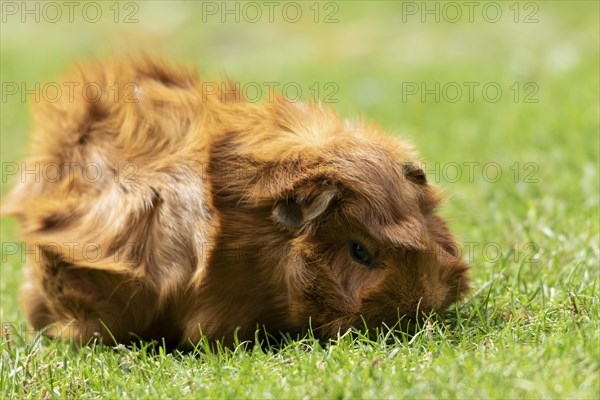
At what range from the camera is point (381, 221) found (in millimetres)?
3318

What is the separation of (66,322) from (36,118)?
3.93ft

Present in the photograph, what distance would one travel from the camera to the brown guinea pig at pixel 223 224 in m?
3.35

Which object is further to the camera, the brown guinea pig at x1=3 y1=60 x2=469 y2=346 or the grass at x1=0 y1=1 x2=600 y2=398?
the brown guinea pig at x1=3 y1=60 x2=469 y2=346

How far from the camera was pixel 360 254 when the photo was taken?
3379 millimetres

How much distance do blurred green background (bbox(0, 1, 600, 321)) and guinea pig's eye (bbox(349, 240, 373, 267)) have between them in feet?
2.88

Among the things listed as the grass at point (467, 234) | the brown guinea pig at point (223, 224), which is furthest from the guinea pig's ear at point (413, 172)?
the grass at point (467, 234)

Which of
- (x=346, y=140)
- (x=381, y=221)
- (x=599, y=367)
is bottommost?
(x=599, y=367)

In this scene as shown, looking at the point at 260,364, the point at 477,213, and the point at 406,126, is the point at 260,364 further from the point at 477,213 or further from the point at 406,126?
the point at 406,126

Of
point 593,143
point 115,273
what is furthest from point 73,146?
point 593,143

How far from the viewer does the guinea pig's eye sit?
337 cm

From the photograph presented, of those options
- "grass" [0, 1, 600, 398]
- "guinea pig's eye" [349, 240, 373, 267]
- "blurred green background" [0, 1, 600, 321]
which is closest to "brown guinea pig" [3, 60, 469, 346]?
"guinea pig's eye" [349, 240, 373, 267]

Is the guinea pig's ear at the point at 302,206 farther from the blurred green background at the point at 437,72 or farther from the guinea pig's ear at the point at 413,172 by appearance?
the blurred green background at the point at 437,72

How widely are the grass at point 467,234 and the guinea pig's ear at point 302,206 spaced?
18.8 inches

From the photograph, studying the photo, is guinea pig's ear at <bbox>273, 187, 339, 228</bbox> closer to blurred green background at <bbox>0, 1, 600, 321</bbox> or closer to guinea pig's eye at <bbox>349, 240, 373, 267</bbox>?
guinea pig's eye at <bbox>349, 240, 373, 267</bbox>
